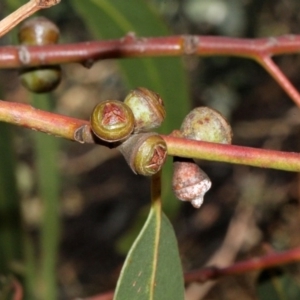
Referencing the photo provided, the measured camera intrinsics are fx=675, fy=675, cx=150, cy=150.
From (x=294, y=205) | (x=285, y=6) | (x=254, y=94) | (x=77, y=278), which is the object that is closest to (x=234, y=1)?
(x=285, y=6)

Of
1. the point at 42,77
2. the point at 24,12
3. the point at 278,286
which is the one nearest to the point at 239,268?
the point at 278,286

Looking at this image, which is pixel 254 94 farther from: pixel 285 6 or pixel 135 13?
pixel 135 13

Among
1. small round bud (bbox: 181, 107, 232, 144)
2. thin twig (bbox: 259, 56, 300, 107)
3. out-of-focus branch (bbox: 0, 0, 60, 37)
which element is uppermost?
thin twig (bbox: 259, 56, 300, 107)

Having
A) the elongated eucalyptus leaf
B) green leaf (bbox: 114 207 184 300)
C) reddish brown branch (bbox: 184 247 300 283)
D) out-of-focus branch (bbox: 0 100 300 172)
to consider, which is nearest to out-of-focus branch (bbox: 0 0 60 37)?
out-of-focus branch (bbox: 0 100 300 172)

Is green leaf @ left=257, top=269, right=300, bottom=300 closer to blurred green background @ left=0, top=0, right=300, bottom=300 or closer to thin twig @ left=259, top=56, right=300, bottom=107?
thin twig @ left=259, top=56, right=300, bottom=107

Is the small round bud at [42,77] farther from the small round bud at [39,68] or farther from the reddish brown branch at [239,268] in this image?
the reddish brown branch at [239,268]

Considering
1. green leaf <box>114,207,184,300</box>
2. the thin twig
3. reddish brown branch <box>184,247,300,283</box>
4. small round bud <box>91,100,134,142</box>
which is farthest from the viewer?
reddish brown branch <box>184,247,300,283</box>

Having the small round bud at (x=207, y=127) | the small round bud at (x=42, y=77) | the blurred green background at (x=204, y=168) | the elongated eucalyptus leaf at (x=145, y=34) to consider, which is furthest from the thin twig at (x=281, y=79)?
the blurred green background at (x=204, y=168)
